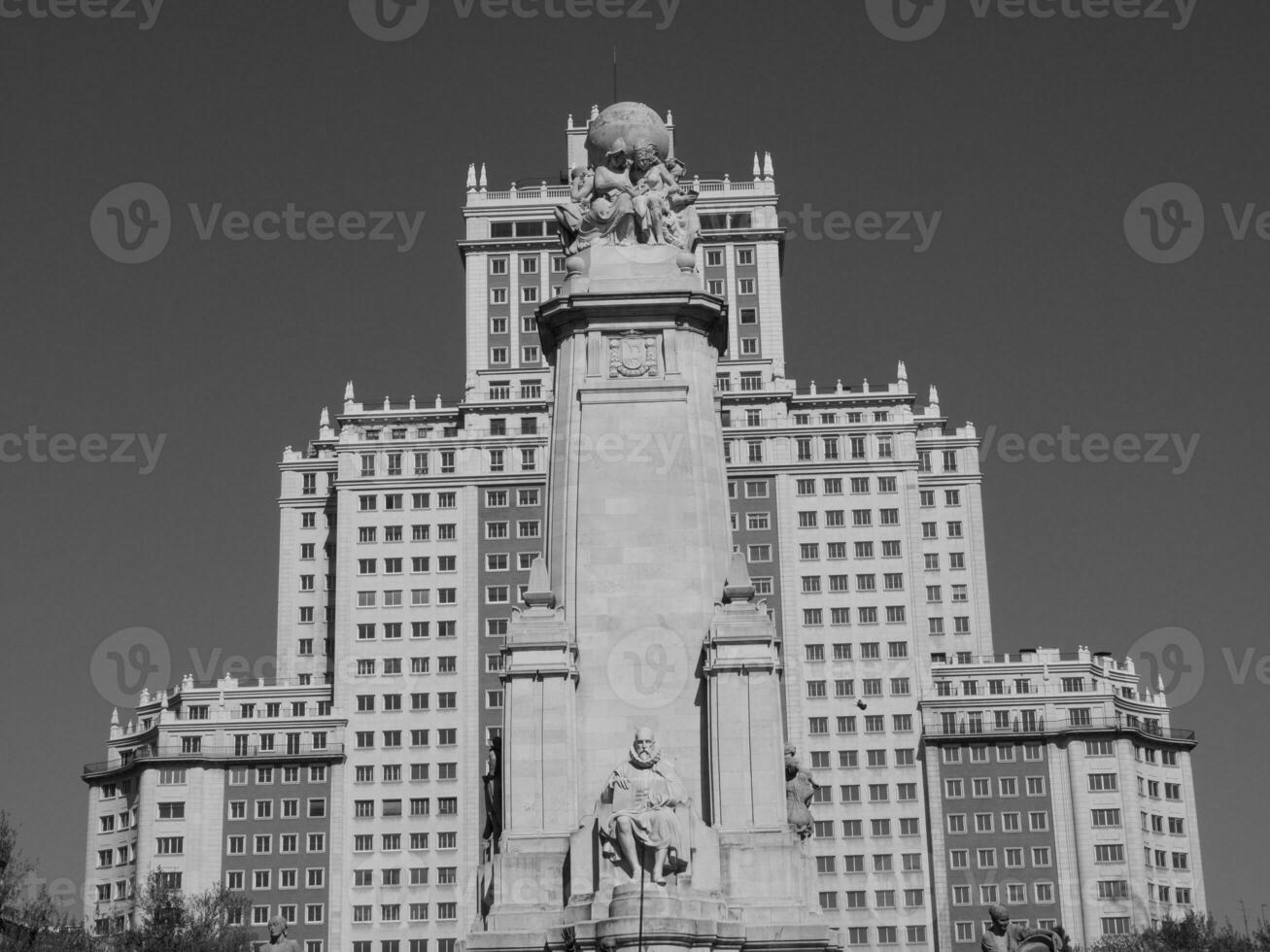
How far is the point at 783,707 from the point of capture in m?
136

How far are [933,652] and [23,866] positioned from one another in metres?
102

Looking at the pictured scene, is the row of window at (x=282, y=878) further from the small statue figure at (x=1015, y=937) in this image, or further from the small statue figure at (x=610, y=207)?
the small statue figure at (x=1015, y=937)

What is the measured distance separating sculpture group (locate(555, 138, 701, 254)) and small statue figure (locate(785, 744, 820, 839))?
1263 centimetres

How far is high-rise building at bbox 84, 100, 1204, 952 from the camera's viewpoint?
14225 centimetres

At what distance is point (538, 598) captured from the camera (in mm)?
42906

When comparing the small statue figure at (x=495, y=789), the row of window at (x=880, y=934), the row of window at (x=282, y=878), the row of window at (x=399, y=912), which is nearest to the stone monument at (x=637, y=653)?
the small statue figure at (x=495, y=789)

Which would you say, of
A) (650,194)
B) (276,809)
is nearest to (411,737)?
(276,809)

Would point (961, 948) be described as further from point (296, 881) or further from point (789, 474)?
point (296, 881)

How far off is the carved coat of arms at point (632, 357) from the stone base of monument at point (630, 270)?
3.85 feet

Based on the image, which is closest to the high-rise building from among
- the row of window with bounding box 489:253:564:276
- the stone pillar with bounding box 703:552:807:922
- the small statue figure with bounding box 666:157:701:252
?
the row of window with bounding box 489:253:564:276

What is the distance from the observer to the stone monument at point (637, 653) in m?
39.9

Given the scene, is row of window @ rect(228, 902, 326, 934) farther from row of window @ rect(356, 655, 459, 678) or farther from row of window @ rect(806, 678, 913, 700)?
row of window @ rect(806, 678, 913, 700)

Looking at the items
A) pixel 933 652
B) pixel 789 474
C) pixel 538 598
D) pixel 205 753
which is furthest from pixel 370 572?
pixel 538 598

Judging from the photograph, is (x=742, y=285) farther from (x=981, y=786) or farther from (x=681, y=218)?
(x=681, y=218)
